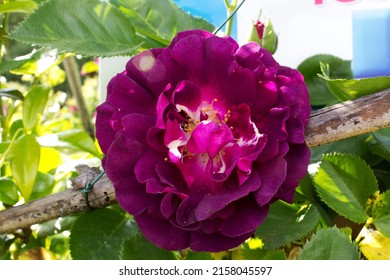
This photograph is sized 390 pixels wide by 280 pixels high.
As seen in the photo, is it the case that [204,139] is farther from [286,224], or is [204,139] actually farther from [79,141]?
[79,141]

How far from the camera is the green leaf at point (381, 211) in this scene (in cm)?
41

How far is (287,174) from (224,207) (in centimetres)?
5

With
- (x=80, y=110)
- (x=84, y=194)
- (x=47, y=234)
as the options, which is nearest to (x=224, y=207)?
(x=84, y=194)

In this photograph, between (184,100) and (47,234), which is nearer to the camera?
(184,100)

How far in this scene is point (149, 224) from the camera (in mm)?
380

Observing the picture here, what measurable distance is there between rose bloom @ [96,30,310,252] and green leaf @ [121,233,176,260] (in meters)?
0.06

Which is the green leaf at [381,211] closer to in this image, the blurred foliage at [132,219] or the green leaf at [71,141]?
the blurred foliage at [132,219]

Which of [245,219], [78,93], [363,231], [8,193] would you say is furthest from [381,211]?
[78,93]

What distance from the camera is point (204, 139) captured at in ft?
1.18

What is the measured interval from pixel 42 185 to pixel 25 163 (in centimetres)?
6

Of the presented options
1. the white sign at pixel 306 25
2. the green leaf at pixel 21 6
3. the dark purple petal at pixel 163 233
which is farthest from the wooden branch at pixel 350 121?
the green leaf at pixel 21 6

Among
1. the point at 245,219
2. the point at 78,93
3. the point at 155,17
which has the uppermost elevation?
the point at 155,17

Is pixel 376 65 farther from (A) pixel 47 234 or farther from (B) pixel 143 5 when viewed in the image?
(A) pixel 47 234

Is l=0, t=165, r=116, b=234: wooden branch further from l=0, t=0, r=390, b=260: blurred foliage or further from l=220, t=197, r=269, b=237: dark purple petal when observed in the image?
l=220, t=197, r=269, b=237: dark purple petal
